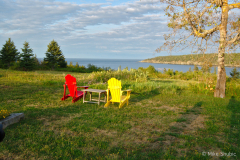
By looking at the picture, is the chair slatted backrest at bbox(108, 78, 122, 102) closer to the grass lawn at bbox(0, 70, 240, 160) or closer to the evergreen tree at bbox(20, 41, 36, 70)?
the grass lawn at bbox(0, 70, 240, 160)

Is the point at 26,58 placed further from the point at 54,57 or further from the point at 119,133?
the point at 119,133

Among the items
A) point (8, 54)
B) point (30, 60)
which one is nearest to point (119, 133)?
point (30, 60)

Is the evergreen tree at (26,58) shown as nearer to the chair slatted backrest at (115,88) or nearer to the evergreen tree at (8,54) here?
the evergreen tree at (8,54)

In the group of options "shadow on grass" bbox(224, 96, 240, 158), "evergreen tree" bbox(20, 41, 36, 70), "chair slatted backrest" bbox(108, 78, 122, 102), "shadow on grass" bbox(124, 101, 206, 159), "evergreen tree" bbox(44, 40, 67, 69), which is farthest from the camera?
"evergreen tree" bbox(44, 40, 67, 69)

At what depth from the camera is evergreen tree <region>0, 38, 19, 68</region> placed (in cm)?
2713

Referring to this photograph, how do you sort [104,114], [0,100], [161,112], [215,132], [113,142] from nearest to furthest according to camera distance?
[113,142] → [215,132] → [104,114] → [161,112] → [0,100]

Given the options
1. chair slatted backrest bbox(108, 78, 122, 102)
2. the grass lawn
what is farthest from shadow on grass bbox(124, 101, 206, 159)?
chair slatted backrest bbox(108, 78, 122, 102)

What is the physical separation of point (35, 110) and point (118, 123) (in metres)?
2.46

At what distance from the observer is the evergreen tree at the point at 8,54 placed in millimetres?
27127

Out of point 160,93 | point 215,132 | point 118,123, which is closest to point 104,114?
point 118,123

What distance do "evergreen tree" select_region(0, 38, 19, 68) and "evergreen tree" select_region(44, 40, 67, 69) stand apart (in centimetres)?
482

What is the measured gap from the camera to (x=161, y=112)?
16.6 feet

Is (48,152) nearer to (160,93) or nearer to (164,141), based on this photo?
(164,141)

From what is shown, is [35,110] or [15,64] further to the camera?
[15,64]
